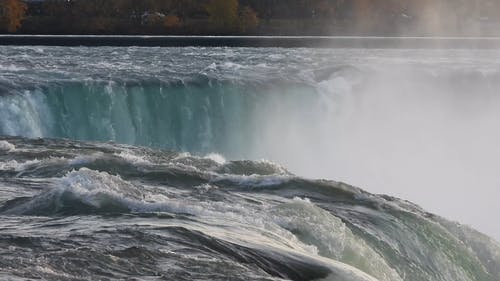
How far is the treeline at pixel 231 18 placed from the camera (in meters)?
101

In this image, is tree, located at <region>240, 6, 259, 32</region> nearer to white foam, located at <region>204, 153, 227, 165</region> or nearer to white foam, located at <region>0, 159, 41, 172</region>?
white foam, located at <region>204, 153, 227, 165</region>

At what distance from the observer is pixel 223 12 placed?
106 m

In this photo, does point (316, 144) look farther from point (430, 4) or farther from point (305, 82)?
point (430, 4)

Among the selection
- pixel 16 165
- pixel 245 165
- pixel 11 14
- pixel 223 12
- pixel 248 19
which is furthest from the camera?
pixel 248 19

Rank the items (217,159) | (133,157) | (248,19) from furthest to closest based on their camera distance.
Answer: (248,19), (217,159), (133,157)

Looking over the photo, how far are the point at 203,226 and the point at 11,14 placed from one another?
8880 centimetres

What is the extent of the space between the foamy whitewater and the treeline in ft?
128

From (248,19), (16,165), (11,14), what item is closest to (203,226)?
(16,165)

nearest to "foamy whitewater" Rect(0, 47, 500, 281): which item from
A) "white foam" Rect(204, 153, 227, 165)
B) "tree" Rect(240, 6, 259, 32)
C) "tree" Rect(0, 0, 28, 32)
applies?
"white foam" Rect(204, 153, 227, 165)

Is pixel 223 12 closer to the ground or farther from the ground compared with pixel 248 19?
farther from the ground

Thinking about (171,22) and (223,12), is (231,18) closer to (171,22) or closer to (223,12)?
(223,12)

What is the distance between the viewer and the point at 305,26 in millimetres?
108312

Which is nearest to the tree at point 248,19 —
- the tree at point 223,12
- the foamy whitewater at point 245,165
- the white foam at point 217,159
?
the tree at point 223,12

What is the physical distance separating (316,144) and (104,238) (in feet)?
81.4
